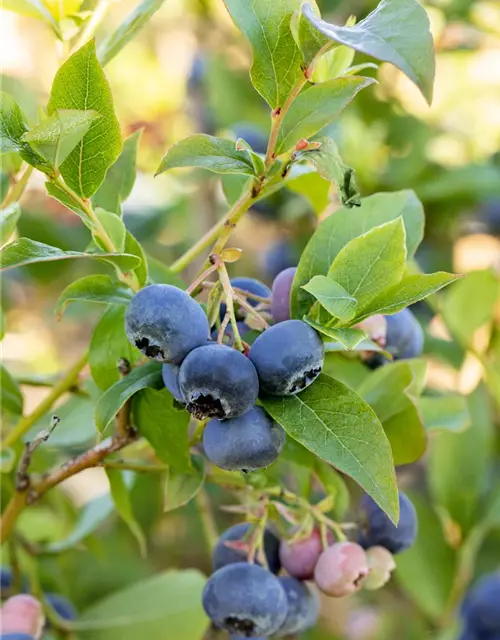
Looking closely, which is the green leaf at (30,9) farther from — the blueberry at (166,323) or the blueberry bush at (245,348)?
the blueberry at (166,323)

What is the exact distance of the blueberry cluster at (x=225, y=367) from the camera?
558mm

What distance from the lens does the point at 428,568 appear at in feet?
4.34

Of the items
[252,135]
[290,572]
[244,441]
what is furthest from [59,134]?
[252,135]

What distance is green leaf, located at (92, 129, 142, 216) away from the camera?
0.78 m

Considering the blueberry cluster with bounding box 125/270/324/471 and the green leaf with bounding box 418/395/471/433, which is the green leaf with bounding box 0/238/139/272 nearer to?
the blueberry cluster with bounding box 125/270/324/471

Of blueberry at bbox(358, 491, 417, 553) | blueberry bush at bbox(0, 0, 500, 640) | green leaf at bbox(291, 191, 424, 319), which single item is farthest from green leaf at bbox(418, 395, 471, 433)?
green leaf at bbox(291, 191, 424, 319)

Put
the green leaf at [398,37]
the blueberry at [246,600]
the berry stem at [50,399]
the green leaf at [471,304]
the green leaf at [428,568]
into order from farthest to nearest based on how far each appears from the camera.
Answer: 1. the green leaf at [428,568]
2. the green leaf at [471,304]
3. the berry stem at [50,399]
4. the blueberry at [246,600]
5. the green leaf at [398,37]

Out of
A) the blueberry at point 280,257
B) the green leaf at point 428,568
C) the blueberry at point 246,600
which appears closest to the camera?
the blueberry at point 246,600

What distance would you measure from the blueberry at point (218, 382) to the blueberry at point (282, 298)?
0.35 feet

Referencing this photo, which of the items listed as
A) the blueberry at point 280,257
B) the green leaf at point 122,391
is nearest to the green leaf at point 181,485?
the green leaf at point 122,391

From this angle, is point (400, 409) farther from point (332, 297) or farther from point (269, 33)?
point (269, 33)

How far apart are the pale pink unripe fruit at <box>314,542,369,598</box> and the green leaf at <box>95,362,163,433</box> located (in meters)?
0.23

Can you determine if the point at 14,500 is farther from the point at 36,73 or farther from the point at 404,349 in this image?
the point at 36,73

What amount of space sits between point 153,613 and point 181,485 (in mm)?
368
